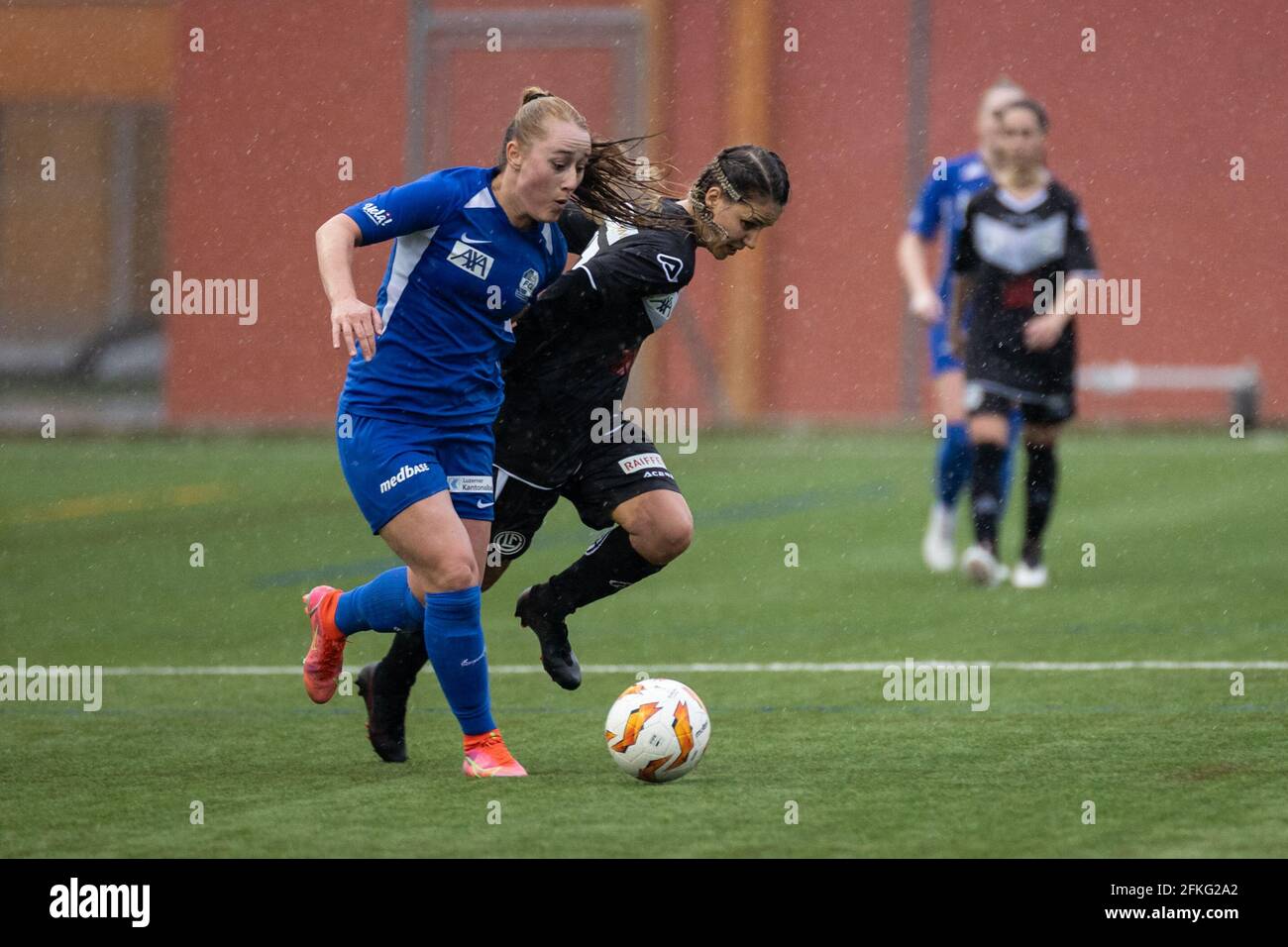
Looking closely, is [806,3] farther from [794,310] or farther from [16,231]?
[16,231]

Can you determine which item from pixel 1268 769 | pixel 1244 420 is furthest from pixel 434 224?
pixel 1244 420

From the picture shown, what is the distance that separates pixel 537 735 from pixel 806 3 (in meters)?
15.6

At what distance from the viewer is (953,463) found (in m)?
10.6

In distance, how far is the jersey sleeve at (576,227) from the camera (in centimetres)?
578

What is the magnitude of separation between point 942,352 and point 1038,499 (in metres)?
1.41

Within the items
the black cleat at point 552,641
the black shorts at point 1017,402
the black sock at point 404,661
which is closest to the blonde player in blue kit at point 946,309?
the black shorts at point 1017,402

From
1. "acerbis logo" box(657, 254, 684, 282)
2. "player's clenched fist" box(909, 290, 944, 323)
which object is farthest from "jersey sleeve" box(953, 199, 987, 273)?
"acerbis logo" box(657, 254, 684, 282)

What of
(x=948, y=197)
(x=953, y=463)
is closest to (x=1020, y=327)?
(x=953, y=463)

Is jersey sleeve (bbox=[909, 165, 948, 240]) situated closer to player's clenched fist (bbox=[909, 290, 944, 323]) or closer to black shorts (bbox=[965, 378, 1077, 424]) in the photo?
player's clenched fist (bbox=[909, 290, 944, 323])

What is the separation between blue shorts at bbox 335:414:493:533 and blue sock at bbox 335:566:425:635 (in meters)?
0.32

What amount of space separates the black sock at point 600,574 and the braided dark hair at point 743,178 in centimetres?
105

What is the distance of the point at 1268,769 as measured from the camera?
5305mm

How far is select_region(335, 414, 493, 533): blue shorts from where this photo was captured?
529cm

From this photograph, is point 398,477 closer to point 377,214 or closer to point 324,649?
point 377,214
